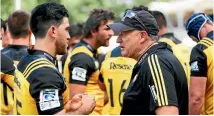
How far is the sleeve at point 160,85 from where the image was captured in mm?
3879

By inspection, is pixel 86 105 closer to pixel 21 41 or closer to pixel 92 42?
pixel 21 41

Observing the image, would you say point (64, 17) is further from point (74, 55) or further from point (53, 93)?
point (74, 55)

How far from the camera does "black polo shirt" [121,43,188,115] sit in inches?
153

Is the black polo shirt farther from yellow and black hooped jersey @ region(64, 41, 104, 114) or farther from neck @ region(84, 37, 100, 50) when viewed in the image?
neck @ region(84, 37, 100, 50)

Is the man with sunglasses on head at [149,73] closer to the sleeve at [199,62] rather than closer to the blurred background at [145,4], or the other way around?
the sleeve at [199,62]

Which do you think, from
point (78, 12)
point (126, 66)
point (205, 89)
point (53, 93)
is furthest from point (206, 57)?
point (78, 12)

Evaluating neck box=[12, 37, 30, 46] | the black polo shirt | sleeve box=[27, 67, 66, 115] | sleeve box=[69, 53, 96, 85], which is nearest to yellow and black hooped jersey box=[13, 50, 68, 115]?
sleeve box=[27, 67, 66, 115]

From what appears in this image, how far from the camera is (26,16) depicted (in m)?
6.05

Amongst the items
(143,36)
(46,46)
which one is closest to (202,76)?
(143,36)

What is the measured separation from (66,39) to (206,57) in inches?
79.1

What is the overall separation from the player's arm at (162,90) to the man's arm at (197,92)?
6.61 ft

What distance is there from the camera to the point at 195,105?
613 cm

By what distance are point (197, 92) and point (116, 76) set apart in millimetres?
968

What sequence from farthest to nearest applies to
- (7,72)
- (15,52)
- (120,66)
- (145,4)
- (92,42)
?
(145,4) < (92,42) < (120,66) < (15,52) < (7,72)
